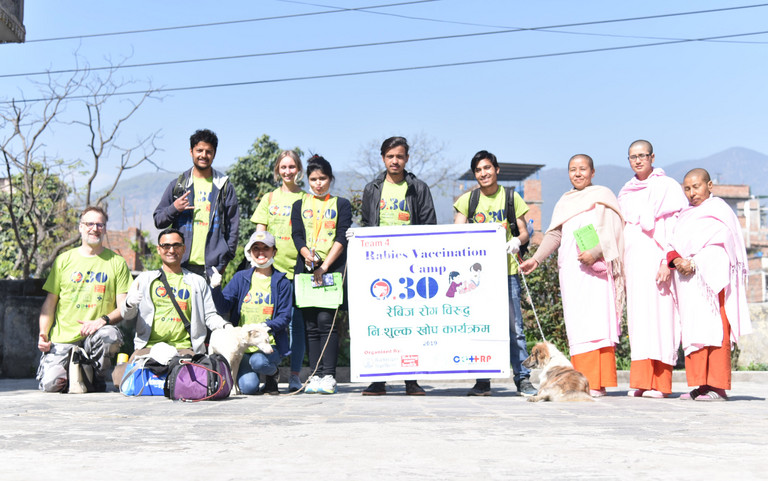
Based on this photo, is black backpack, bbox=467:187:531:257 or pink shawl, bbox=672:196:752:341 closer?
pink shawl, bbox=672:196:752:341

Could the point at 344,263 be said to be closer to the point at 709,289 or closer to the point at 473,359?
the point at 473,359

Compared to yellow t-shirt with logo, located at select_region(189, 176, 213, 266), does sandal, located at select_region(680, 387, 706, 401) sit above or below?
below

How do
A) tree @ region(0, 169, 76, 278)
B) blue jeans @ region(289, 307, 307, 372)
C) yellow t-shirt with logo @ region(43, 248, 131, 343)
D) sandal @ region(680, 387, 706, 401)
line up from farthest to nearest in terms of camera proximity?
tree @ region(0, 169, 76, 278), yellow t-shirt with logo @ region(43, 248, 131, 343), blue jeans @ region(289, 307, 307, 372), sandal @ region(680, 387, 706, 401)

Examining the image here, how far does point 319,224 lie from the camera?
25.0 feet

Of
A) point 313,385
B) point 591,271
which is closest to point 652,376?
point 591,271

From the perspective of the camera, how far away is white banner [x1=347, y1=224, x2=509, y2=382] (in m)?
7.45

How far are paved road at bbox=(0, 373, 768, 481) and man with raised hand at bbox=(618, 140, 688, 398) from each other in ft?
3.30

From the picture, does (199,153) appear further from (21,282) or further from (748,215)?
(748,215)

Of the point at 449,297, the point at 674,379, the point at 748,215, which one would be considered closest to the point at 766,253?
the point at 748,215

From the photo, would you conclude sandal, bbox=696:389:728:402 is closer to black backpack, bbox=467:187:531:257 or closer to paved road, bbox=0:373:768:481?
paved road, bbox=0:373:768:481

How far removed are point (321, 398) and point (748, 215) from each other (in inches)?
2755

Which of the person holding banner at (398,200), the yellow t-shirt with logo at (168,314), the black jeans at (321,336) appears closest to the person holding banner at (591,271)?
the person holding banner at (398,200)

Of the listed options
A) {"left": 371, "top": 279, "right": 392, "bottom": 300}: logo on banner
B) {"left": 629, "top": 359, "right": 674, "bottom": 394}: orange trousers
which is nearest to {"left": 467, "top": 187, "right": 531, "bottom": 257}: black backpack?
{"left": 371, "top": 279, "right": 392, "bottom": 300}: logo on banner

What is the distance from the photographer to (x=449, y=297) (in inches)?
298
